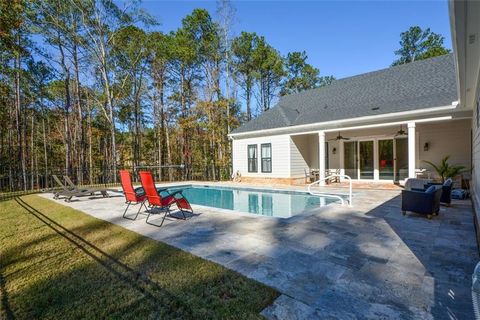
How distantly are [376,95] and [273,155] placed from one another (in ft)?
18.6

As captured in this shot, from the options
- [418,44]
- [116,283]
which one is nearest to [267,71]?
[418,44]

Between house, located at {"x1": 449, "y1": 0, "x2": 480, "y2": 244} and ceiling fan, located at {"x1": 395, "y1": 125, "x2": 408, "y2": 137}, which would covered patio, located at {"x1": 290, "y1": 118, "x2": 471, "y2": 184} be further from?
house, located at {"x1": 449, "y1": 0, "x2": 480, "y2": 244}

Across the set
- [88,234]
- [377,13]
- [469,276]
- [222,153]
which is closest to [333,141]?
[377,13]

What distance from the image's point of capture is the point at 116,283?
2637 millimetres

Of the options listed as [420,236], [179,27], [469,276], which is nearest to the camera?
[469,276]

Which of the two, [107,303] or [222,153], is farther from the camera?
[222,153]

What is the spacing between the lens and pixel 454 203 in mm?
6602

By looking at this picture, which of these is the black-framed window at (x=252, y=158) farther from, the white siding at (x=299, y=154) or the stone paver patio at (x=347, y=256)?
the stone paver patio at (x=347, y=256)

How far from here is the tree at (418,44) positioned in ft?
70.4

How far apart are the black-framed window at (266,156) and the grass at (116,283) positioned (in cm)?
979

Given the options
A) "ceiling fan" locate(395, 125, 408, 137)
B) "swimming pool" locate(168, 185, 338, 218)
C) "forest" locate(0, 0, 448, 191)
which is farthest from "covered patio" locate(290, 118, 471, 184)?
"forest" locate(0, 0, 448, 191)

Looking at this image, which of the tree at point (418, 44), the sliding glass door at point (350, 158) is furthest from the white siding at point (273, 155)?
the tree at point (418, 44)

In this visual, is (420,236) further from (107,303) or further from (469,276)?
(107,303)

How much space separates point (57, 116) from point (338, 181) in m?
23.7
